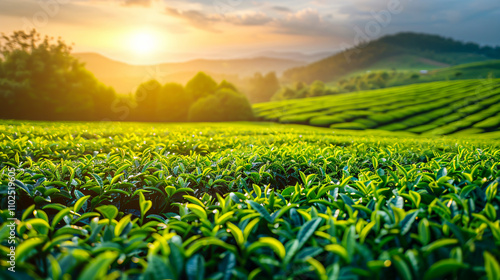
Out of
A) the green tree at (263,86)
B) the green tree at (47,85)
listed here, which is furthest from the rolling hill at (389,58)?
the green tree at (47,85)

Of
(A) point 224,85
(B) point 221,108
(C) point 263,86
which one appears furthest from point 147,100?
(C) point 263,86

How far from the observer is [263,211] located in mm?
1801

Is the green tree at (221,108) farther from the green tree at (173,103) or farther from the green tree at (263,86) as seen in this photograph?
the green tree at (263,86)

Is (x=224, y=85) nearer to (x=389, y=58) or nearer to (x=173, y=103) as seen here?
(x=173, y=103)

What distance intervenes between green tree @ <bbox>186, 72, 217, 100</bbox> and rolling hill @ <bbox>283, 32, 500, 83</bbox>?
11409cm

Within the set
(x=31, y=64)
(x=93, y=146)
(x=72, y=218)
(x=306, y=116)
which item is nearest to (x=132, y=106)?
(x=31, y=64)

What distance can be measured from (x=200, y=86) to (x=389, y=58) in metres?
143

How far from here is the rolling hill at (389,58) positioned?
137 m

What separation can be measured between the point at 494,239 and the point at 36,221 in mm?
2506

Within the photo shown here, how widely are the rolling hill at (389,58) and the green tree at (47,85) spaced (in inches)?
5015

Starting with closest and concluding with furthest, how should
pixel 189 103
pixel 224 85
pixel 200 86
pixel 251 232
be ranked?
1. pixel 251 232
2. pixel 189 103
3. pixel 200 86
4. pixel 224 85

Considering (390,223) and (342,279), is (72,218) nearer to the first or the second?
(342,279)

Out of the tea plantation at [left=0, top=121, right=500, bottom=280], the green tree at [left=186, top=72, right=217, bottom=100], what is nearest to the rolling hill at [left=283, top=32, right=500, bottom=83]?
the green tree at [left=186, top=72, right=217, bottom=100]

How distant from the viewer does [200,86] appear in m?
38.5
